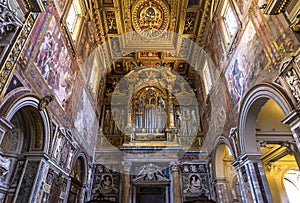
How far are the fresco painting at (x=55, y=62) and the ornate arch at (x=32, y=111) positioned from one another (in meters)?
0.97

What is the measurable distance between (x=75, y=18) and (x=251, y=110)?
8165 mm

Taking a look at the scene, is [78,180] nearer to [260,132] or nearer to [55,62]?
[55,62]

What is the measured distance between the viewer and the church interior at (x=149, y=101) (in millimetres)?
5145

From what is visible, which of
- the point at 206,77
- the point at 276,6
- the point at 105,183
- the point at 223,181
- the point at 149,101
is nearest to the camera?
the point at 276,6

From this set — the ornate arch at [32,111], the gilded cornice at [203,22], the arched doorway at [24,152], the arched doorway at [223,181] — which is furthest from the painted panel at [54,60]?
the gilded cornice at [203,22]

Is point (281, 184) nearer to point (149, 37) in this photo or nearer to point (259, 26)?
point (259, 26)

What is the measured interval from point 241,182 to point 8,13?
8179 millimetres

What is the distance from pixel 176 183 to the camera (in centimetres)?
1042

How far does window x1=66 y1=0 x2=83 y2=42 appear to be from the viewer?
8727 mm

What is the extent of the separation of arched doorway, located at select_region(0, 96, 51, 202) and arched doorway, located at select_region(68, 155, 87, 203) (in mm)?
2891

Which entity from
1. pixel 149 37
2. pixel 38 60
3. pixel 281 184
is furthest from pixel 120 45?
pixel 281 184

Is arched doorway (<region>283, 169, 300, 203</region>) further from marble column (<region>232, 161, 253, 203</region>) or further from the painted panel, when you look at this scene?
the painted panel

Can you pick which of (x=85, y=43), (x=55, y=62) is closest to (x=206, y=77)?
(x=85, y=43)

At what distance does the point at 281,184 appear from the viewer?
9844mm
